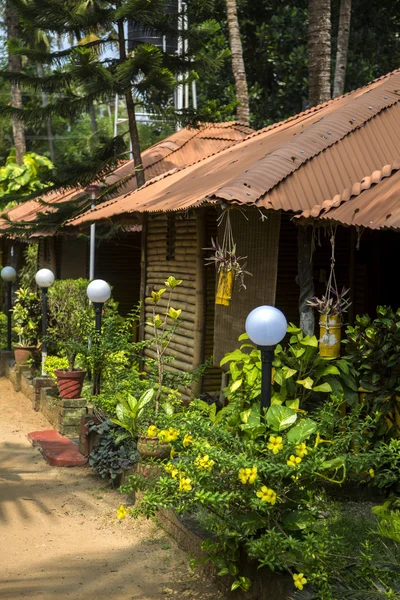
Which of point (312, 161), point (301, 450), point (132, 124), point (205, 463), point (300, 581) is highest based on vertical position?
point (132, 124)

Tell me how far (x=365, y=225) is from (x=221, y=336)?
314 centimetres

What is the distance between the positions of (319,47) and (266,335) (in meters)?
8.42

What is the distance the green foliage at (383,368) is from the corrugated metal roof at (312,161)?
1.32 m

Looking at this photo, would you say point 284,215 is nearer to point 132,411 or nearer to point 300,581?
point 132,411

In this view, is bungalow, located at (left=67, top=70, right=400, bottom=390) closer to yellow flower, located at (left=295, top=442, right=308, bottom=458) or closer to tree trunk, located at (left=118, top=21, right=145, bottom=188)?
tree trunk, located at (left=118, top=21, right=145, bottom=188)

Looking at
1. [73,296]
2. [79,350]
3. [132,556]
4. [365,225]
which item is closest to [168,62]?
[73,296]

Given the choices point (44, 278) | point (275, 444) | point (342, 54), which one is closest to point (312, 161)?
point (275, 444)

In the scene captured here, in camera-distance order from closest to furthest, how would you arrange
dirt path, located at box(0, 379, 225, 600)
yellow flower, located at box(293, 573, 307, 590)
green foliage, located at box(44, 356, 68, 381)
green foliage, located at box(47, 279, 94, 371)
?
yellow flower, located at box(293, 573, 307, 590)
dirt path, located at box(0, 379, 225, 600)
green foliage, located at box(47, 279, 94, 371)
green foliage, located at box(44, 356, 68, 381)

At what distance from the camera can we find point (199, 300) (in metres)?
9.88

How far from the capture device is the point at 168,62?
13594 millimetres

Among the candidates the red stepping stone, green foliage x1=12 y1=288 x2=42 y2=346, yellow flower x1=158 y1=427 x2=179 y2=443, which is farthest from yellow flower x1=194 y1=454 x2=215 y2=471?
green foliage x1=12 y1=288 x2=42 y2=346

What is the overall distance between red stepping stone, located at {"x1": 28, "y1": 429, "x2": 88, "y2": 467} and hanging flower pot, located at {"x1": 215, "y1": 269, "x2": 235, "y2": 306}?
2.42 metres

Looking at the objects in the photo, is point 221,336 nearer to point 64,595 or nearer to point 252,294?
point 252,294

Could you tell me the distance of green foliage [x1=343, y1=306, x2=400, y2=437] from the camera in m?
6.24
